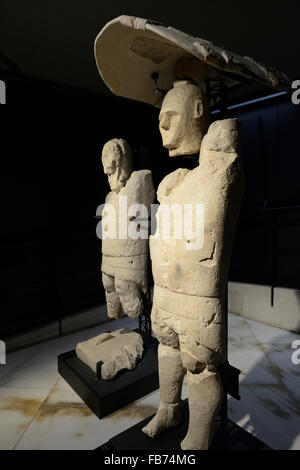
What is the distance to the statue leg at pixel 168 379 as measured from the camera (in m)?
1.76

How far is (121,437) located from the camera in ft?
6.42

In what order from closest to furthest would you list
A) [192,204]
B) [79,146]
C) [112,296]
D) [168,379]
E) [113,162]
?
[192,204], [168,379], [113,162], [112,296], [79,146]

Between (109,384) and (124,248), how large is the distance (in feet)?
4.11

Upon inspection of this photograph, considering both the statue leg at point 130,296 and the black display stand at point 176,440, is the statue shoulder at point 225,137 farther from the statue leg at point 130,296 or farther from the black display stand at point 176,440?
the black display stand at point 176,440

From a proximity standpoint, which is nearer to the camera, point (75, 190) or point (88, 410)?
point (88, 410)

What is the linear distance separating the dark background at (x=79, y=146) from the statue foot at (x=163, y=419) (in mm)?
2296

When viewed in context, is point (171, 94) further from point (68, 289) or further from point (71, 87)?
point (68, 289)

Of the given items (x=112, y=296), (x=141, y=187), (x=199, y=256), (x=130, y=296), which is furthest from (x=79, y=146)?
(x=199, y=256)

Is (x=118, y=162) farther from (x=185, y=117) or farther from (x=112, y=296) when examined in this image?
(x=112, y=296)

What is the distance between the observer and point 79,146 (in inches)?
164

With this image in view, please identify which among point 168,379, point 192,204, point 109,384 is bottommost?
point 109,384

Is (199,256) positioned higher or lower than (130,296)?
higher
